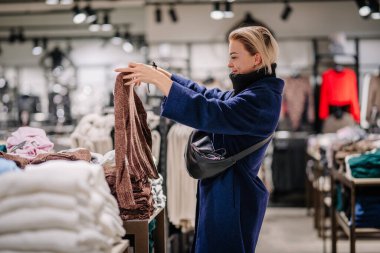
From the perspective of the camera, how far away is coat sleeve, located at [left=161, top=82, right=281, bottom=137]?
2.11 m

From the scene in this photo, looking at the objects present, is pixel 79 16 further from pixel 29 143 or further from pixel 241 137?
pixel 241 137

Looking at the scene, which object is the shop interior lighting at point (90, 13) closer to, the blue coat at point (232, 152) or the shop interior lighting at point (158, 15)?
the shop interior lighting at point (158, 15)

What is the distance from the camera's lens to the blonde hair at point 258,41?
7.64 ft

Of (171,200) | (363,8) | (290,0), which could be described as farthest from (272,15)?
(171,200)

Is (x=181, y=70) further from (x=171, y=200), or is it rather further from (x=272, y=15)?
(x=171, y=200)

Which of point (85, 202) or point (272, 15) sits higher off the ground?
point (272, 15)

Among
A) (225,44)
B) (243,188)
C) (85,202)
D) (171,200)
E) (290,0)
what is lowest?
(171,200)

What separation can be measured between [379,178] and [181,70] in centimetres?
522

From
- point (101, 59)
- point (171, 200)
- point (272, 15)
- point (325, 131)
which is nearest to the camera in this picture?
point (171, 200)

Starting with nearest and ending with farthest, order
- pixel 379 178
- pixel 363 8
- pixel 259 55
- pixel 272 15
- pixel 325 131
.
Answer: pixel 259 55 < pixel 379 178 < pixel 363 8 < pixel 325 131 < pixel 272 15

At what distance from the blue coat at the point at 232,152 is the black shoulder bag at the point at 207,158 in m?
0.04

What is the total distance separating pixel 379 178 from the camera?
3721mm

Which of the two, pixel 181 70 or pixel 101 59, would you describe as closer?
pixel 181 70

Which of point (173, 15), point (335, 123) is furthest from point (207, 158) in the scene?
point (173, 15)
